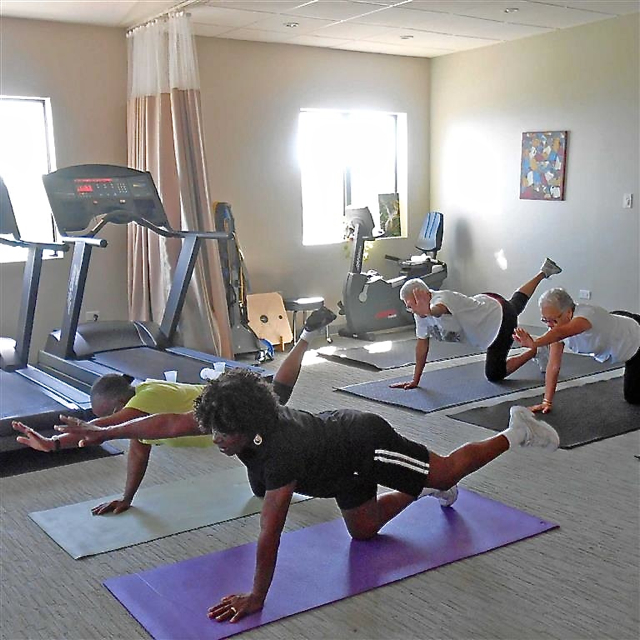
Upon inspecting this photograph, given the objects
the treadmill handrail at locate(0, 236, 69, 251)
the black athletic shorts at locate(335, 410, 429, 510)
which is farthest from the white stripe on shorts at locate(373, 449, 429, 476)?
the treadmill handrail at locate(0, 236, 69, 251)

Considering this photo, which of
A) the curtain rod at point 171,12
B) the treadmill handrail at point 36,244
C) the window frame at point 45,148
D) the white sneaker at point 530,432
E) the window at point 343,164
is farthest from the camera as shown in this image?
the window at point 343,164

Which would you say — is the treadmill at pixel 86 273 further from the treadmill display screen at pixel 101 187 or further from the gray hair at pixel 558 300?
the gray hair at pixel 558 300

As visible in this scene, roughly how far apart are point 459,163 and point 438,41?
4.28ft

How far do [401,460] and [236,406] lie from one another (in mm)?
703

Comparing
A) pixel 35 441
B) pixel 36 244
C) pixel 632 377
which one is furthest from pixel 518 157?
pixel 35 441

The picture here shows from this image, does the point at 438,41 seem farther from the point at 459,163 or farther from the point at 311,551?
the point at 311,551

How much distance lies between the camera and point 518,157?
7.56m

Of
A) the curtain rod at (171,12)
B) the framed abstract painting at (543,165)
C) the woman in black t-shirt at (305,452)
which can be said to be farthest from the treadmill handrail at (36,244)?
the framed abstract painting at (543,165)

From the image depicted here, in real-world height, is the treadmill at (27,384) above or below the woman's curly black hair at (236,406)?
below

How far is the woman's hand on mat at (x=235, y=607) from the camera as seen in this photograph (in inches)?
99.0

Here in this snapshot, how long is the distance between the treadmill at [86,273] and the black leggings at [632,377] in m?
2.17

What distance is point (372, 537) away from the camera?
3076 mm

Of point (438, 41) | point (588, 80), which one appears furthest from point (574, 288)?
point (438, 41)

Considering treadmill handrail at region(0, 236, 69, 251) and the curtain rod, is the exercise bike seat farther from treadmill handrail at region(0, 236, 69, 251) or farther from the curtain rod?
treadmill handrail at region(0, 236, 69, 251)
